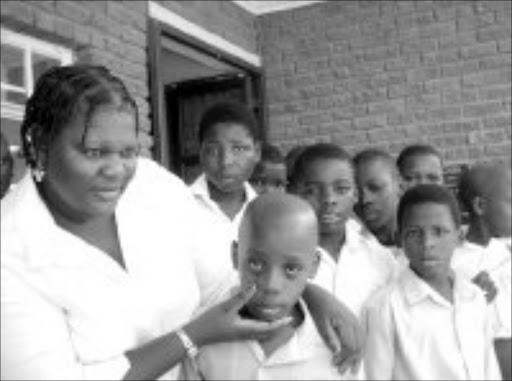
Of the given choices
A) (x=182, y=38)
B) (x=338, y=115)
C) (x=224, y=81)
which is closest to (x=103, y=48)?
(x=182, y=38)

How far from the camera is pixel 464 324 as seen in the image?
2633 mm

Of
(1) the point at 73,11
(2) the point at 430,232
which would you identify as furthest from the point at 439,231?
(1) the point at 73,11

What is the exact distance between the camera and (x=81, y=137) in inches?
59.8

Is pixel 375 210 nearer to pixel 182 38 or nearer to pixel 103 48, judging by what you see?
pixel 103 48

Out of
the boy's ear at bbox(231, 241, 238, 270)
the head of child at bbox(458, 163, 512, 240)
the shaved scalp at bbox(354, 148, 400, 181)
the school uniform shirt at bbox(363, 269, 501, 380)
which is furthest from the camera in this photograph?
the shaved scalp at bbox(354, 148, 400, 181)

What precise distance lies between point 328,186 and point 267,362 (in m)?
1.08

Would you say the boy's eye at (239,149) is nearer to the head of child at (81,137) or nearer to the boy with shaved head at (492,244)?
the boy with shaved head at (492,244)

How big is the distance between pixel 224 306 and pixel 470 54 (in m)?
5.62

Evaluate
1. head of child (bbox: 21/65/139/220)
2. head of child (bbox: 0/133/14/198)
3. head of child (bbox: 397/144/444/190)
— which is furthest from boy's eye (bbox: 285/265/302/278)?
head of child (bbox: 397/144/444/190)

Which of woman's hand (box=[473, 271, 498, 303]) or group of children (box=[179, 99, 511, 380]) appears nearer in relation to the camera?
group of children (box=[179, 99, 511, 380])

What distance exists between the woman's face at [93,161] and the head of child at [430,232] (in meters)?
1.40

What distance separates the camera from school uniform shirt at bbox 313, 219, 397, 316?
2.58m

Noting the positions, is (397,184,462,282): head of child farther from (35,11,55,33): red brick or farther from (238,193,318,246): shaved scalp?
(35,11,55,33): red brick

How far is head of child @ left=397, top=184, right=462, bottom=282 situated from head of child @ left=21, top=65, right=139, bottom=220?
1.39m
